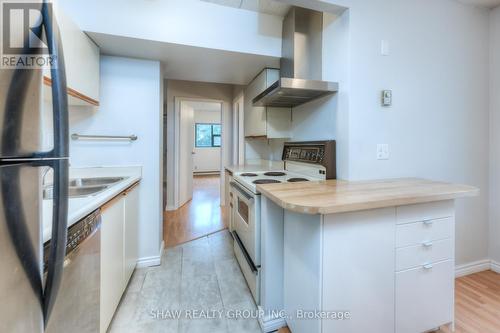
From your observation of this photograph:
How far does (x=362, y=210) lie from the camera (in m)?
1.08

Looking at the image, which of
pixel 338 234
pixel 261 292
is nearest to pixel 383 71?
pixel 338 234

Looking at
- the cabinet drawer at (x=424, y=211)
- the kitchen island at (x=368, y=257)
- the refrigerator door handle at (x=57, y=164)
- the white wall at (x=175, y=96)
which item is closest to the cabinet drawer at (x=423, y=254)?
the kitchen island at (x=368, y=257)

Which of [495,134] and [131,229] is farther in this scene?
[495,134]

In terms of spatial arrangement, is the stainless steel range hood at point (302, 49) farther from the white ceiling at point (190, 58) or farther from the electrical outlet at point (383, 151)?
the electrical outlet at point (383, 151)

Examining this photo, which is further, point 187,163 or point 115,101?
point 187,163

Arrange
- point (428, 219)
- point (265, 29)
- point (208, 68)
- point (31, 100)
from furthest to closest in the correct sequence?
1. point (208, 68)
2. point (265, 29)
3. point (428, 219)
4. point (31, 100)

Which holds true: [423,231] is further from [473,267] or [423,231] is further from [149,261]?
[149,261]

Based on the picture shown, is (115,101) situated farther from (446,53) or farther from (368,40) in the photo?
(446,53)

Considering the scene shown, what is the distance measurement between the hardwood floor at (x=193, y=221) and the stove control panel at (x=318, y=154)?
1.67 metres

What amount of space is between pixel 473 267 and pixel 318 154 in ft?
5.95

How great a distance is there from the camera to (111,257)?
133cm

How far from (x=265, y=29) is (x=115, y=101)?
5.06ft

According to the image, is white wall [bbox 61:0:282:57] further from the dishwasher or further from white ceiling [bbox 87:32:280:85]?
the dishwasher

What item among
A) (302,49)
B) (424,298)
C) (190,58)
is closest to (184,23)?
(190,58)
